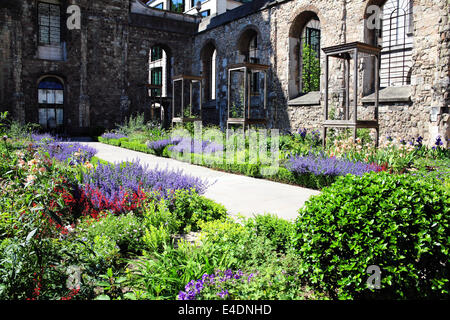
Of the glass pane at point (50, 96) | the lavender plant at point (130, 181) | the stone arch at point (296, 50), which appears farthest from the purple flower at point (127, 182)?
the glass pane at point (50, 96)

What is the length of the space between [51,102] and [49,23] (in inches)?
150

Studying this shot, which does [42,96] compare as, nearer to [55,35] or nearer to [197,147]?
[55,35]

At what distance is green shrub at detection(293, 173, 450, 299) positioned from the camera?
213 cm

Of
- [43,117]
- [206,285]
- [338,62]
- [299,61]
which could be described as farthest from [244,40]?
[206,285]

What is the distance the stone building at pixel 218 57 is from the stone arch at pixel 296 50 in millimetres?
42

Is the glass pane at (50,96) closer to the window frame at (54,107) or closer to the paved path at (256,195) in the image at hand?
the window frame at (54,107)

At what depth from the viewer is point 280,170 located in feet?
21.8

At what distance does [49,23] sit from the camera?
17641 millimetres

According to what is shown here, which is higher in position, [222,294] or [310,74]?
[310,74]

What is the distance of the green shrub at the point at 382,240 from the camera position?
2.13 m

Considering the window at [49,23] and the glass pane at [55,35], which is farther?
the glass pane at [55,35]

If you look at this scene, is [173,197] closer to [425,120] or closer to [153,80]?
[425,120]

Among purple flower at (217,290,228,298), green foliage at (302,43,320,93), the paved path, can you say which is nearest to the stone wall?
green foliage at (302,43,320,93)

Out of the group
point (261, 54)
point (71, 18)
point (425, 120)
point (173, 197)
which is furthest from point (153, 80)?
point (173, 197)
